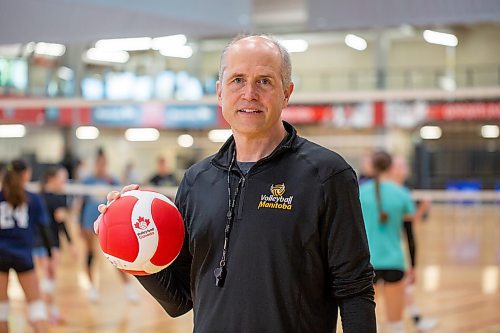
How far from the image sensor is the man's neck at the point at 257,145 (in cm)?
237

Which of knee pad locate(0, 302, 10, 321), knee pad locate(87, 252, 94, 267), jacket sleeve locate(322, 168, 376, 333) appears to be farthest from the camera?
knee pad locate(87, 252, 94, 267)

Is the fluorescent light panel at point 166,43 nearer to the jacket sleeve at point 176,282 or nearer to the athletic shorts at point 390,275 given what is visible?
the athletic shorts at point 390,275

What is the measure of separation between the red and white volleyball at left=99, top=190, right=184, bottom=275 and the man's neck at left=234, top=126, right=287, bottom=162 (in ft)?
1.06

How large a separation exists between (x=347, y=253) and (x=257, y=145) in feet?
1.34

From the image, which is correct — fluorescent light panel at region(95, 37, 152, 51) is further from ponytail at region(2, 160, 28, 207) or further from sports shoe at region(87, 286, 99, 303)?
ponytail at region(2, 160, 28, 207)

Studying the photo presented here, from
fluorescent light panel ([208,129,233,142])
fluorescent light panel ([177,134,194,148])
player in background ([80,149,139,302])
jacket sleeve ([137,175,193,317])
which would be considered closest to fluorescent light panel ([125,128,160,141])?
Result: fluorescent light panel ([177,134,194,148])

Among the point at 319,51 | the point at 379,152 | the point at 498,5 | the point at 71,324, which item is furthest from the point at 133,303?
the point at 319,51

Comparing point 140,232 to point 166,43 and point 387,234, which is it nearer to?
point 387,234

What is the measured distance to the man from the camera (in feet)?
7.38

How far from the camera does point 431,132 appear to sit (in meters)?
26.5

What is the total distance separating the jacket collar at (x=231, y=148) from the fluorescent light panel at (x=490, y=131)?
24579mm

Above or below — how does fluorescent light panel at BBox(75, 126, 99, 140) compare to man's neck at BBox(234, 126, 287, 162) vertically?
above

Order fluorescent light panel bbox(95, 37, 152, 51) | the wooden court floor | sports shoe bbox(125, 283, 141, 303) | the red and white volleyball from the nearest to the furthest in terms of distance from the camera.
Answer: the red and white volleyball < the wooden court floor < sports shoe bbox(125, 283, 141, 303) < fluorescent light panel bbox(95, 37, 152, 51)

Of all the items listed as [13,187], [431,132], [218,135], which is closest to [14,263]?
[13,187]
